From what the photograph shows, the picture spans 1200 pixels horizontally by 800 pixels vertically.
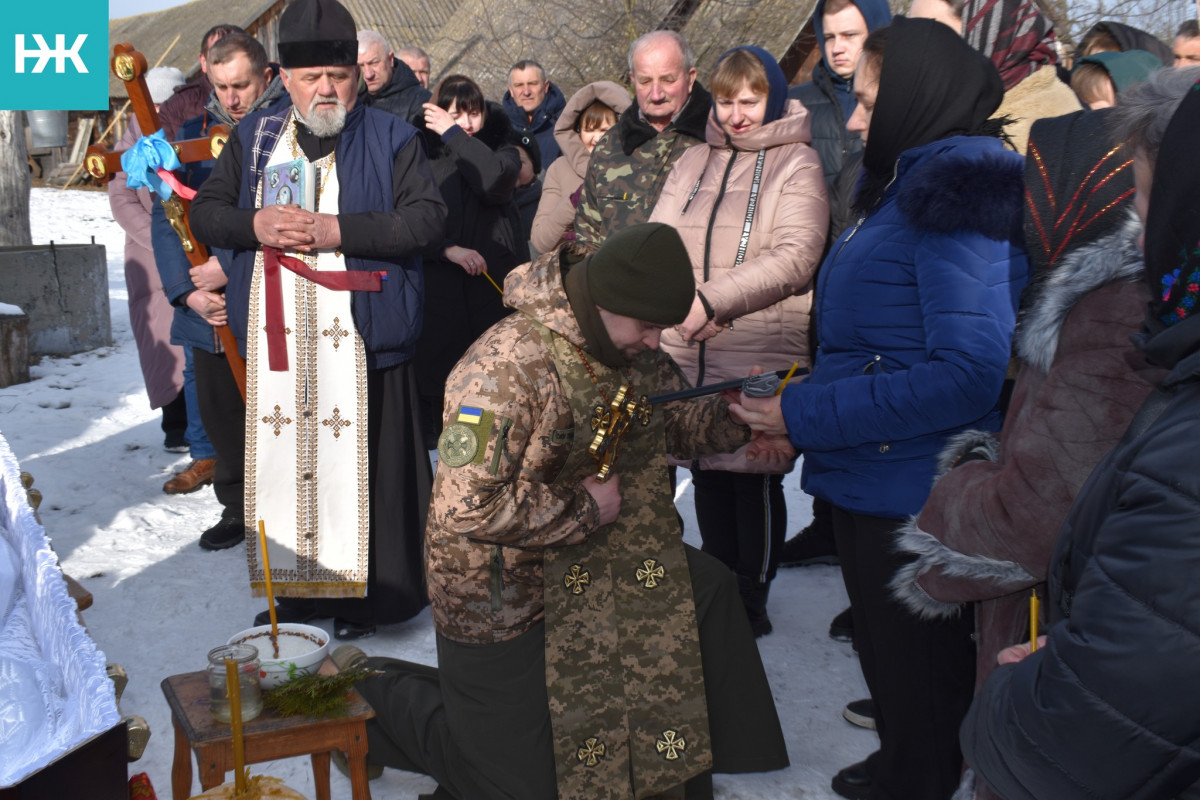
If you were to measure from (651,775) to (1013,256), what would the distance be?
1.61 m

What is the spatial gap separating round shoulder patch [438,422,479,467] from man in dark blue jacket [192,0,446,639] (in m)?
1.49

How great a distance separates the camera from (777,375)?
3.14m

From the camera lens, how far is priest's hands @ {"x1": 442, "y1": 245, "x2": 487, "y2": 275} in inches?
224

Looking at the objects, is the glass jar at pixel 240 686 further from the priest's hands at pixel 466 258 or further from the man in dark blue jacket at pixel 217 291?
the priest's hands at pixel 466 258

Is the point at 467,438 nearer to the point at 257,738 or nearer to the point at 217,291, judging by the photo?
the point at 257,738

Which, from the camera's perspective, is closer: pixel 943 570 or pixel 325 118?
pixel 943 570

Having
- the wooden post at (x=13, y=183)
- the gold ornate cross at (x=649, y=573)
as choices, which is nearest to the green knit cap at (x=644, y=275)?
the gold ornate cross at (x=649, y=573)

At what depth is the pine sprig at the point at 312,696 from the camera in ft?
8.30

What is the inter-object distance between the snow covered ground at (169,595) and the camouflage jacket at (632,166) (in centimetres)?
177

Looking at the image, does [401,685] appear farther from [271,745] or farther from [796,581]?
[796,581]

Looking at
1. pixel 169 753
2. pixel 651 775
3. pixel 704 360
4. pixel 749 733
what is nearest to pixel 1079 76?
pixel 704 360

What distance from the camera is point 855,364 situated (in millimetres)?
2820

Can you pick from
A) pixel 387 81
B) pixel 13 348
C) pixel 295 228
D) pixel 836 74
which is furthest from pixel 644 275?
pixel 13 348

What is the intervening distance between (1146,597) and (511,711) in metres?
1.92
